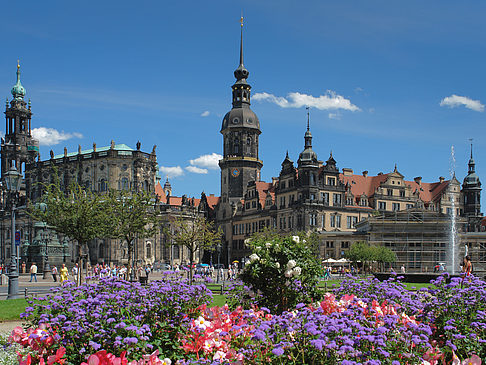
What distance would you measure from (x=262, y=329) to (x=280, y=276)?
5869 millimetres

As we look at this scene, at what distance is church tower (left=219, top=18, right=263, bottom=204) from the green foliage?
83767 millimetres

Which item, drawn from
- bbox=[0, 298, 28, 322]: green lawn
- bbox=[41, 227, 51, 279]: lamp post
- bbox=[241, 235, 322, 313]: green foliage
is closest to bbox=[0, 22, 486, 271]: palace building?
bbox=[41, 227, 51, 279]: lamp post

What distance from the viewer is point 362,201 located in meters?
82.7

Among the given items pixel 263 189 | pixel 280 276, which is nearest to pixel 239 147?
pixel 263 189

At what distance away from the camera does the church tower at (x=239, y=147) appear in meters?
97.9

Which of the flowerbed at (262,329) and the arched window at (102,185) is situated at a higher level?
the arched window at (102,185)

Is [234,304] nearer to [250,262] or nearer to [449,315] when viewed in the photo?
[250,262]

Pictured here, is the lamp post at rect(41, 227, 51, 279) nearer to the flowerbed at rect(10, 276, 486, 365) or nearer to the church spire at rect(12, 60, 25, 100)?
the flowerbed at rect(10, 276, 486, 365)

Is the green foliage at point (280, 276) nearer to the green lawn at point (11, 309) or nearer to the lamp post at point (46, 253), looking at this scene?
the green lawn at point (11, 309)

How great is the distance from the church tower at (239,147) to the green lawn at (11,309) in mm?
73628

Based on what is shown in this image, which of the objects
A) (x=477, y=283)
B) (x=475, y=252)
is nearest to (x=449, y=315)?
(x=477, y=283)

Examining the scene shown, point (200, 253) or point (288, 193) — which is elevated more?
point (288, 193)

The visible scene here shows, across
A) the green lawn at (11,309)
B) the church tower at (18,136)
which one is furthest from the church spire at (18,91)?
the green lawn at (11,309)

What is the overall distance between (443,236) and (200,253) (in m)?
47.9
